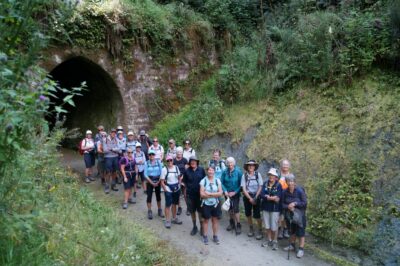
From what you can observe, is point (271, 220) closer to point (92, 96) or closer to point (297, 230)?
point (297, 230)

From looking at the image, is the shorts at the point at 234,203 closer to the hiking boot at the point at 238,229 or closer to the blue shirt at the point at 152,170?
the hiking boot at the point at 238,229

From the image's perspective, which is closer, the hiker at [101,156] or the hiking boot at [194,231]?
the hiking boot at [194,231]

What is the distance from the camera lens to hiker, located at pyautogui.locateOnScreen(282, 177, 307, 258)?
708cm

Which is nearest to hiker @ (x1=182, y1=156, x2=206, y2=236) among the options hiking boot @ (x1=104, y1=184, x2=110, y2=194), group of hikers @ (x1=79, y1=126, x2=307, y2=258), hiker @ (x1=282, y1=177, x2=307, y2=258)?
group of hikers @ (x1=79, y1=126, x2=307, y2=258)

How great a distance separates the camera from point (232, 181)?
805 centimetres

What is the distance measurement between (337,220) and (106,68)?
880cm

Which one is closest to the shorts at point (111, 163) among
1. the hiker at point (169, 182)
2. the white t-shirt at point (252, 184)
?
A: the hiker at point (169, 182)

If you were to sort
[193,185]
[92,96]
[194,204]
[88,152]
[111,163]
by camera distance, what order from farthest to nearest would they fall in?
[92,96], [88,152], [111,163], [194,204], [193,185]

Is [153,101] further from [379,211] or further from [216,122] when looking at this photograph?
[379,211]

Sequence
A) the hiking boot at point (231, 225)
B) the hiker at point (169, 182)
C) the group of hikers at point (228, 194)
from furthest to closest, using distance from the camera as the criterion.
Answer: the hiking boot at point (231, 225) < the hiker at point (169, 182) < the group of hikers at point (228, 194)

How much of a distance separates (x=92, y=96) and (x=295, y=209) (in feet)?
33.6

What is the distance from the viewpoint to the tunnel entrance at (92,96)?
13188mm

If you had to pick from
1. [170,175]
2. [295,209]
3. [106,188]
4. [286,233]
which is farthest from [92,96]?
[295,209]

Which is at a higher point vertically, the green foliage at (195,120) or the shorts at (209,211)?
the green foliage at (195,120)
